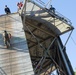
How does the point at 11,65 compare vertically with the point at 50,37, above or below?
above

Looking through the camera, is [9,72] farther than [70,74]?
No

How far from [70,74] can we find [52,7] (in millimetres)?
7651

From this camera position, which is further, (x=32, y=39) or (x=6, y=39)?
(x=32, y=39)

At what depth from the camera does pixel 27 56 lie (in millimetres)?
23797

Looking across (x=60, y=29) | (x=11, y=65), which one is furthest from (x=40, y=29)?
(x=11, y=65)

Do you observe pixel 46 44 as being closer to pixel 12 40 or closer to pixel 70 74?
pixel 70 74

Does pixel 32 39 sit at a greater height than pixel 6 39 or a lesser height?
lesser

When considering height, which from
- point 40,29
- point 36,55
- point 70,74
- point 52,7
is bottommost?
point 36,55

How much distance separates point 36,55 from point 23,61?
1183cm

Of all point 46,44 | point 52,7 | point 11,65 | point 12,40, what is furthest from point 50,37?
point 11,65

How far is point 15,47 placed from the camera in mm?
24562

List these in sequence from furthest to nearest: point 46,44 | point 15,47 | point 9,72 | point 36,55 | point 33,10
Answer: point 36,55, point 46,44, point 33,10, point 15,47, point 9,72

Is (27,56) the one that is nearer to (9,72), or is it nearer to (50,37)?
(9,72)

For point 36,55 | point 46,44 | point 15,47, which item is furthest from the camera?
point 36,55
